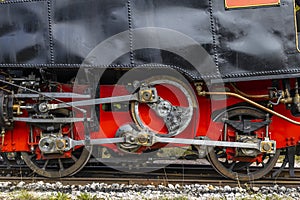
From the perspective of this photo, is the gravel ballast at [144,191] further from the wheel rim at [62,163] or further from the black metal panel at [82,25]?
the black metal panel at [82,25]

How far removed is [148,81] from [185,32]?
0.95 m

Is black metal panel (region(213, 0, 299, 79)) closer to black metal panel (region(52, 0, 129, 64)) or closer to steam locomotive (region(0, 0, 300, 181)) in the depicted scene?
steam locomotive (region(0, 0, 300, 181))

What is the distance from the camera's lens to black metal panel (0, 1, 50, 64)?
14.5ft

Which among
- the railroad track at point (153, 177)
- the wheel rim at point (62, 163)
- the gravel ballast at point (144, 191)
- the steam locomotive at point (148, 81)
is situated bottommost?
the gravel ballast at point (144, 191)

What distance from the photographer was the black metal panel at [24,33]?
4.41 meters

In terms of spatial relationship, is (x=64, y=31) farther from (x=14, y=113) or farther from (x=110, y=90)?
(x=14, y=113)

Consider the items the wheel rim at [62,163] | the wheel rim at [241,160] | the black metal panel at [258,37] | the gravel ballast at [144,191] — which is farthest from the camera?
the wheel rim at [62,163]

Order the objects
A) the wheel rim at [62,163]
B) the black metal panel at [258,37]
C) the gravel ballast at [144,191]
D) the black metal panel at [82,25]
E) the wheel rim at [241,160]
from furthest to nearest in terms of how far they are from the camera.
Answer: the wheel rim at [62,163] → the wheel rim at [241,160] → the gravel ballast at [144,191] → the black metal panel at [82,25] → the black metal panel at [258,37]

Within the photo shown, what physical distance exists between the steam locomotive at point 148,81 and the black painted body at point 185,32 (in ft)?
0.04

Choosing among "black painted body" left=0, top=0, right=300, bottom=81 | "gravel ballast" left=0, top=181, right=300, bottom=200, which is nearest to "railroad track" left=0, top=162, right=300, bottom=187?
"gravel ballast" left=0, top=181, right=300, bottom=200

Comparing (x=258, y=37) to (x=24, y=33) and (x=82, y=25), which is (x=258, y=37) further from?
(x=24, y=33)

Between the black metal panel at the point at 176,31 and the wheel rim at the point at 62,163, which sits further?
the wheel rim at the point at 62,163

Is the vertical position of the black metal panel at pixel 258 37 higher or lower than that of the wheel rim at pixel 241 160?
higher

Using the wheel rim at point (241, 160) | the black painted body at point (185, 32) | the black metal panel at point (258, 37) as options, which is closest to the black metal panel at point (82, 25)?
the black painted body at point (185, 32)
